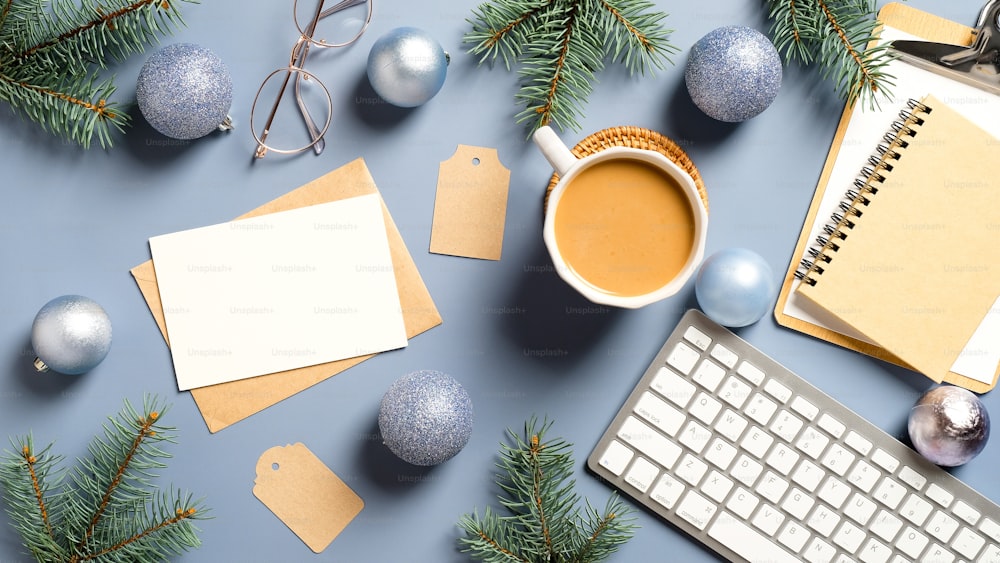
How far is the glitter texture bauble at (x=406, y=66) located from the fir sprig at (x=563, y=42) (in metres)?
0.05

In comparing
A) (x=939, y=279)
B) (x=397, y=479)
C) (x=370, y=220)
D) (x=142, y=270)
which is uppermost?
(x=939, y=279)

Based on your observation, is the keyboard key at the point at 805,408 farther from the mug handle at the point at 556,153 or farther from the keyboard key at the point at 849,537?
the mug handle at the point at 556,153

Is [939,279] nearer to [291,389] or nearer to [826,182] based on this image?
[826,182]

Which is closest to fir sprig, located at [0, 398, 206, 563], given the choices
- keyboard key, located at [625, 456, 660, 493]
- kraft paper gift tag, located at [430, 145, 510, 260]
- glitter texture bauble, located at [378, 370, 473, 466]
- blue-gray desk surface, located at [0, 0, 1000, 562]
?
blue-gray desk surface, located at [0, 0, 1000, 562]

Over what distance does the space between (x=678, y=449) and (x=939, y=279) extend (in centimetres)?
33

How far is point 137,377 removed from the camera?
2.69 ft

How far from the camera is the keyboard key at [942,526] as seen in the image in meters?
0.80

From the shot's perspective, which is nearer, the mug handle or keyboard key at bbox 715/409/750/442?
the mug handle

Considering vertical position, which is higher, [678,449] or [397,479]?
[678,449]

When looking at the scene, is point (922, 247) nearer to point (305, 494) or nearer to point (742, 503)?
point (742, 503)

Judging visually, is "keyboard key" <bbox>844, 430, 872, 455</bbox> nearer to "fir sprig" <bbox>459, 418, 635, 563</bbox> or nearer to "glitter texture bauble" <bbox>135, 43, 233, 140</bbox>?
"fir sprig" <bbox>459, 418, 635, 563</bbox>

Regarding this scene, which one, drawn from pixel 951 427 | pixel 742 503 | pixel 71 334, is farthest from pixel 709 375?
pixel 71 334

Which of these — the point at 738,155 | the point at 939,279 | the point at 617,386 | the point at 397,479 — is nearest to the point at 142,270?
the point at 397,479

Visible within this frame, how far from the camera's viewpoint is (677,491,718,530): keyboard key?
2.64 ft
